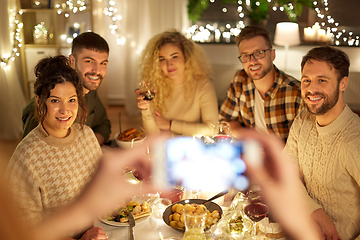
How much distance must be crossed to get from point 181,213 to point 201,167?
1.34 ft

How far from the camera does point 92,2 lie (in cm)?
503

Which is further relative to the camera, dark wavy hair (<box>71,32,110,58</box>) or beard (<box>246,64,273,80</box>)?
beard (<box>246,64,273,80</box>)

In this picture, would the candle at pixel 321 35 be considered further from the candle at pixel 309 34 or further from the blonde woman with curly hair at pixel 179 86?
the blonde woman with curly hair at pixel 179 86

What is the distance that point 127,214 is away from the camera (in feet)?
4.60

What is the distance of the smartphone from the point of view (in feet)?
5.10

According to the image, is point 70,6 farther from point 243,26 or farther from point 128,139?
point 243,26

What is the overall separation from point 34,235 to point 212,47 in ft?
15.1

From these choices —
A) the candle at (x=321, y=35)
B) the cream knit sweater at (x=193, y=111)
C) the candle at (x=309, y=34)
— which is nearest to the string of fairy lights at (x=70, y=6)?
the cream knit sweater at (x=193, y=111)

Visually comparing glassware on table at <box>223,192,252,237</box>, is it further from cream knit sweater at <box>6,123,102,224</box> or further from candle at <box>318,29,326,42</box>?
candle at <box>318,29,326,42</box>

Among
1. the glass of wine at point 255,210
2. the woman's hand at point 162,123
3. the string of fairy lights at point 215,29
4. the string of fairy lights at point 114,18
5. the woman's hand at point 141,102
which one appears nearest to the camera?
the glass of wine at point 255,210

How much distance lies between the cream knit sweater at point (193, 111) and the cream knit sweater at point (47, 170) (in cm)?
84

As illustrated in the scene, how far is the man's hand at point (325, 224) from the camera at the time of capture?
152 cm

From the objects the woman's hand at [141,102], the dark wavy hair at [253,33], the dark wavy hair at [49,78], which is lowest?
the woman's hand at [141,102]

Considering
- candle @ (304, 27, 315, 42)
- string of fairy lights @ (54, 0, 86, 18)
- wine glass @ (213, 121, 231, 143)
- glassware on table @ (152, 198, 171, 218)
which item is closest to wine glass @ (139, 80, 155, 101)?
wine glass @ (213, 121, 231, 143)
